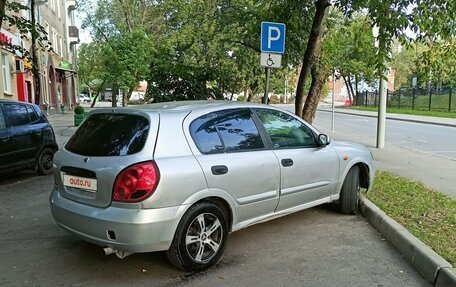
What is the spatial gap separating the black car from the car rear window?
13.6ft

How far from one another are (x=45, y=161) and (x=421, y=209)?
7315 millimetres

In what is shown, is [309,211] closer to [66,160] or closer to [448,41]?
[66,160]

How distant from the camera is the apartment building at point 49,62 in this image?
66.5ft

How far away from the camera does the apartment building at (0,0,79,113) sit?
20.3 meters

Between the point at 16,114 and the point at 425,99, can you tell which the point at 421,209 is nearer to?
the point at 16,114

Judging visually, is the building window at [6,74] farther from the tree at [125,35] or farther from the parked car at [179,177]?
the parked car at [179,177]

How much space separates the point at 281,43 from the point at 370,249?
4.42 metres

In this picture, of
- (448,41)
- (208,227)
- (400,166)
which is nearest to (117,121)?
(208,227)

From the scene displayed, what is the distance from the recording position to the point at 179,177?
3705mm

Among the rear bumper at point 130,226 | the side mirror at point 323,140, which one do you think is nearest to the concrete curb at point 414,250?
the side mirror at point 323,140

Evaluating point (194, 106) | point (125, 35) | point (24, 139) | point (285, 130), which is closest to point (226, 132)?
point (194, 106)

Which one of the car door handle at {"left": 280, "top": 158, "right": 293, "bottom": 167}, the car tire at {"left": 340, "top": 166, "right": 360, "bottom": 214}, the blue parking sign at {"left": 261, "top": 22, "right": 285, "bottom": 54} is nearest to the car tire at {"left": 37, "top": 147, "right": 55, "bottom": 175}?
the blue parking sign at {"left": 261, "top": 22, "right": 285, "bottom": 54}

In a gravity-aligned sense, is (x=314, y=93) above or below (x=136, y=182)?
above

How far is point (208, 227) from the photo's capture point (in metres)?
4.03
